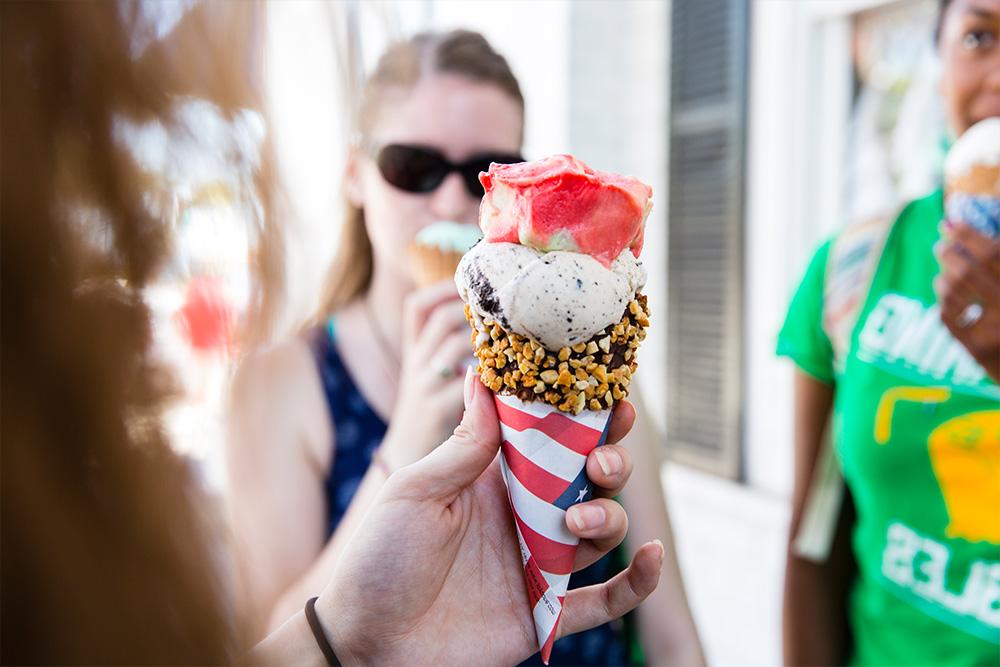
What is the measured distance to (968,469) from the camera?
152 cm

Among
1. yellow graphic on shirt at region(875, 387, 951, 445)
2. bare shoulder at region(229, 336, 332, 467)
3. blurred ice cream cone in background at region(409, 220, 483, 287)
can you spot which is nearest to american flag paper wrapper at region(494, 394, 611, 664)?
blurred ice cream cone in background at region(409, 220, 483, 287)

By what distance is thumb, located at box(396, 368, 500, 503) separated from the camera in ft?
2.77

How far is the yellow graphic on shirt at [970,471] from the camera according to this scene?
1483mm

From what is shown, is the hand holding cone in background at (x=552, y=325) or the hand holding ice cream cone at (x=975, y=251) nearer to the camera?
the hand holding cone in background at (x=552, y=325)

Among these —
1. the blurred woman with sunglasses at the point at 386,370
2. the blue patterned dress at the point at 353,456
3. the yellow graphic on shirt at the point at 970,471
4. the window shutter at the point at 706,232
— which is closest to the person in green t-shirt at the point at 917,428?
the yellow graphic on shirt at the point at 970,471

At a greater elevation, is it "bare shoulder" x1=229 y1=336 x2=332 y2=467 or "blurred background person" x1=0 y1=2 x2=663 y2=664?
"blurred background person" x1=0 y1=2 x2=663 y2=664

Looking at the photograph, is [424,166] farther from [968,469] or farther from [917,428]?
[968,469]

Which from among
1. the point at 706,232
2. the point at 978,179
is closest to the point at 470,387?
the point at 978,179

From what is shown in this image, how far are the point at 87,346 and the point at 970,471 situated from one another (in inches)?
67.5

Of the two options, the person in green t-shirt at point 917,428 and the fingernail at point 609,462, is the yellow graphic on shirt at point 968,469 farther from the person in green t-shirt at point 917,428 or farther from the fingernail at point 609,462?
the fingernail at point 609,462

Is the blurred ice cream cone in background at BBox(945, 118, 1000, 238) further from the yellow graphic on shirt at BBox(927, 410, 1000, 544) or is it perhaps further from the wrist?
the wrist

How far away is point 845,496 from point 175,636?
1803 mm

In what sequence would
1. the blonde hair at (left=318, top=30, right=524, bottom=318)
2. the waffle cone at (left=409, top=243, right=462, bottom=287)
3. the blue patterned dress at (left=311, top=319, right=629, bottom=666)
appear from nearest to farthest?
1. the blonde hair at (left=318, top=30, right=524, bottom=318)
2. the blue patterned dress at (left=311, top=319, right=629, bottom=666)
3. the waffle cone at (left=409, top=243, right=462, bottom=287)

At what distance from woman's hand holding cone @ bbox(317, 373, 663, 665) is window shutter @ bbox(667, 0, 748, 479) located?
3.61m
